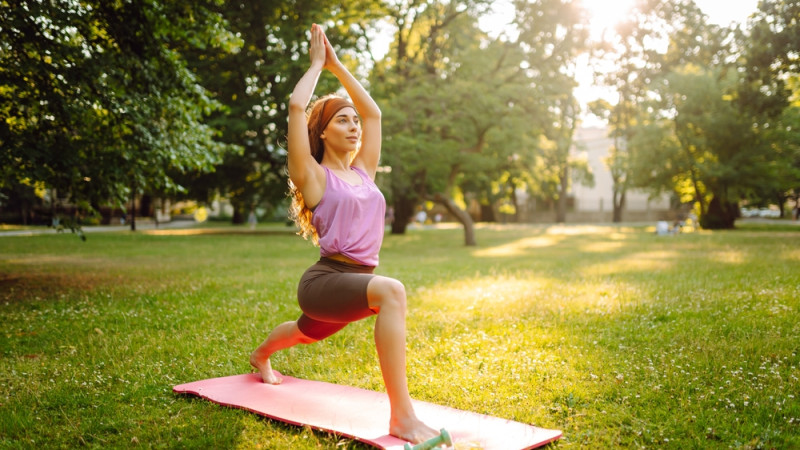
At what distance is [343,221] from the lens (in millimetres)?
3914

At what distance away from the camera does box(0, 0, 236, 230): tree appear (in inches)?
395

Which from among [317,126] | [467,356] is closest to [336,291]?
[317,126]

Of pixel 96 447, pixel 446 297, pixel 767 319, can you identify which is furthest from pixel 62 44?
pixel 767 319

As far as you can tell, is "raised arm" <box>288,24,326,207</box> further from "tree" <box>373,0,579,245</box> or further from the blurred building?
the blurred building

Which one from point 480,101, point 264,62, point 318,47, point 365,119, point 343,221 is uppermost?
point 264,62

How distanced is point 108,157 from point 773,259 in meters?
14.7

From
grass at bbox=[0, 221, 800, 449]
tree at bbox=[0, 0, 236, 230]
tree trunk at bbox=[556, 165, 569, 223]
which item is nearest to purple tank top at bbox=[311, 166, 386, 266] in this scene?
grass at bbox=[0, 221, 800, 449]

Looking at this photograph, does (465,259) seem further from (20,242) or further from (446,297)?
(20,242)

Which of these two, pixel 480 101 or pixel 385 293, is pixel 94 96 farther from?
pixel 480 101

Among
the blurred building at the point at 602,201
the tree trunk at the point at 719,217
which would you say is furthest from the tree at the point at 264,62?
the blurred building at the point at 602,201

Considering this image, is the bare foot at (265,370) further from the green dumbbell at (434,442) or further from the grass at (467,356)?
the green dumbbell at (434,442)

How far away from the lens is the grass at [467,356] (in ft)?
13.2

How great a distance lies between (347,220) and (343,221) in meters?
0.03

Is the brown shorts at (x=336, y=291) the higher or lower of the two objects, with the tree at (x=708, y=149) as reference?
lower
